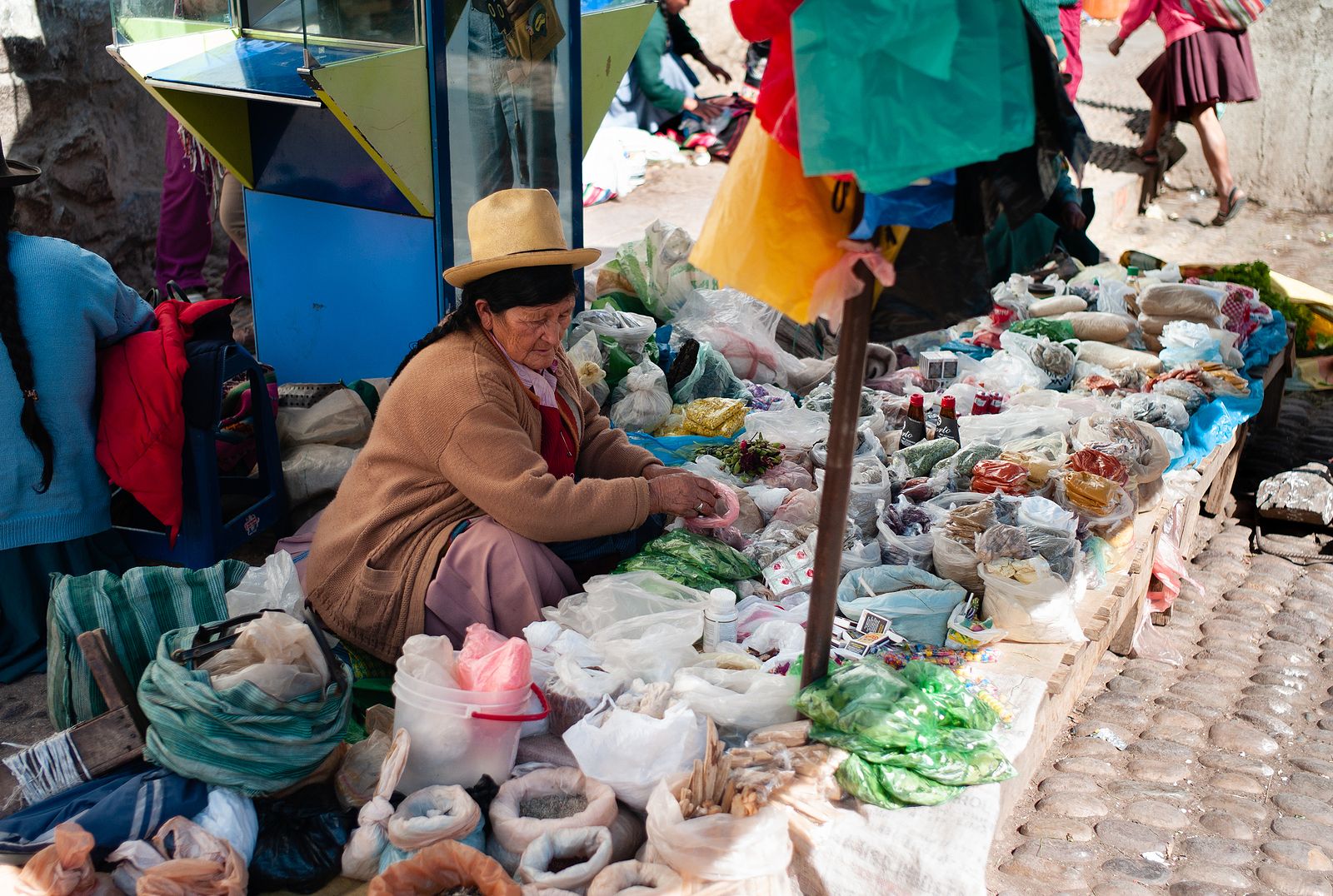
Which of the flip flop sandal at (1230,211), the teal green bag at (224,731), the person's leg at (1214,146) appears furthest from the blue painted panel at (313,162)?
the flip flop sandal at (1230,211)

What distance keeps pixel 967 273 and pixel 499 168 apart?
2.65 meters

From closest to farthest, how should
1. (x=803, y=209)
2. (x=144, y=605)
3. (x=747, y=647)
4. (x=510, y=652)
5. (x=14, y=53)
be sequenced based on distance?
(x=803, y=209), (x=510, y=652), (x=144, y=605), (x=747, y=647), (x=14, y=53)

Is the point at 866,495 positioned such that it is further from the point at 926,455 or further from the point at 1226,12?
the point at 1226,12

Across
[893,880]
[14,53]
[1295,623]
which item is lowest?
[1295,623]

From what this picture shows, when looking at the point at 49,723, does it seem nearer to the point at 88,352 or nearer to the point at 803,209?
the point at 88,352

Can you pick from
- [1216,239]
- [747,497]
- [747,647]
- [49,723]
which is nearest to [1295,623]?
[747,497]

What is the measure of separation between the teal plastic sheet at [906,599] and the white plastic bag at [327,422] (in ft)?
6.21

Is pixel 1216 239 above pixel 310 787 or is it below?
above

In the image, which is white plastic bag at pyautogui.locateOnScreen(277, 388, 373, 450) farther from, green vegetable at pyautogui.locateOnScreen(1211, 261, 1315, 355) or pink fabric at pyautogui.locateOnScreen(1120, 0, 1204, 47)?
pink fabric at pyautogui.locateOnScreen(1120, 0, 1204, 47)

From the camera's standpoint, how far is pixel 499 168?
14.8 feet

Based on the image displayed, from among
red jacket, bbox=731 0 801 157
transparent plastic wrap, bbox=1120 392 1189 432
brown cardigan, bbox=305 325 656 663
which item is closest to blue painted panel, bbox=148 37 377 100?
brown cardigan, bbox=305 325 656 663

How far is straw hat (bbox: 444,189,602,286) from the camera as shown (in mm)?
2959

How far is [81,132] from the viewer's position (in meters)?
5.67

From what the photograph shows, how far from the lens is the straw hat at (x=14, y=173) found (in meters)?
3.14
